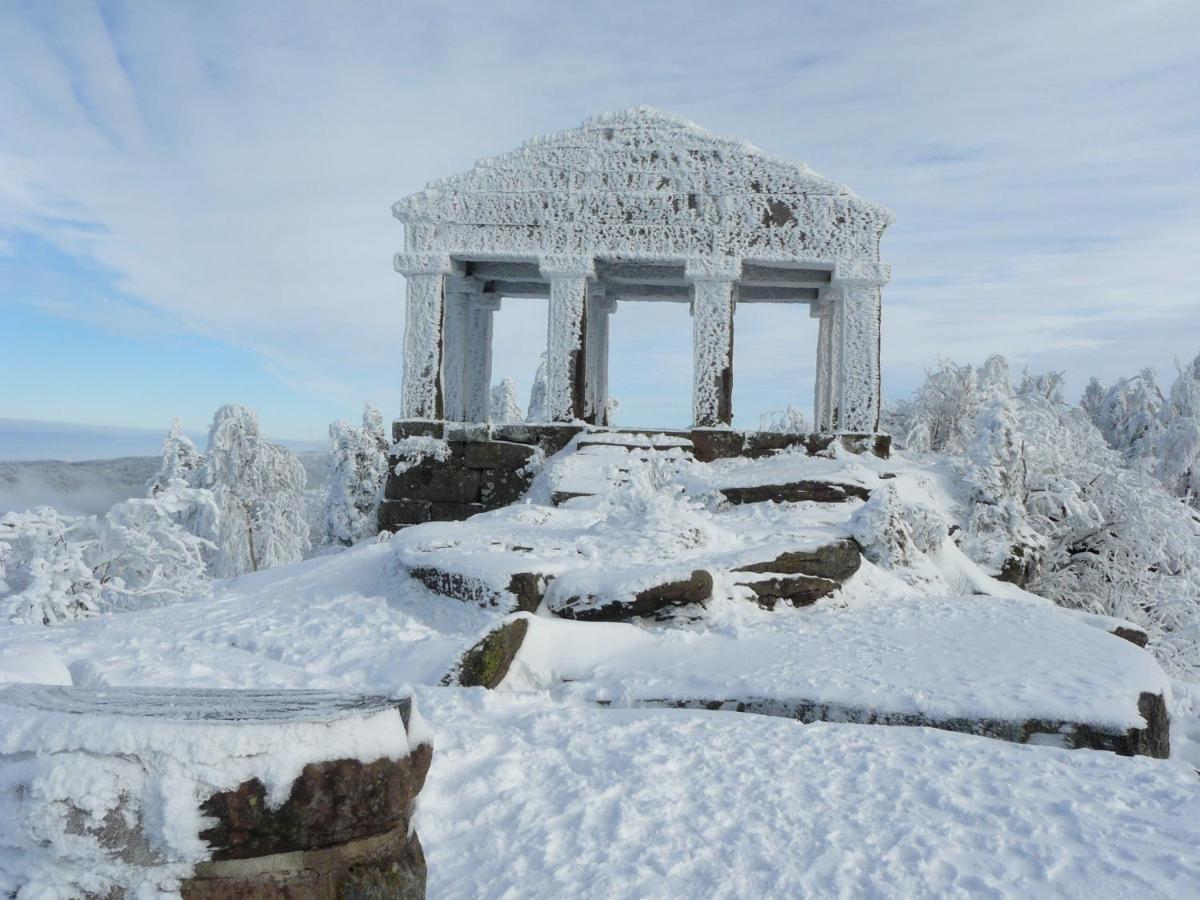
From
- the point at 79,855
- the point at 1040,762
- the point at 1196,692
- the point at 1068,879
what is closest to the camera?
the point at 79,855

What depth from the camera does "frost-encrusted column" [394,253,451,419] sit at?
1441 centimetres

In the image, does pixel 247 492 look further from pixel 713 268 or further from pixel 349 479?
pixel 713 268

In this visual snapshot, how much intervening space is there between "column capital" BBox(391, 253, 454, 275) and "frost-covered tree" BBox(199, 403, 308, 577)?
10679 millimetres

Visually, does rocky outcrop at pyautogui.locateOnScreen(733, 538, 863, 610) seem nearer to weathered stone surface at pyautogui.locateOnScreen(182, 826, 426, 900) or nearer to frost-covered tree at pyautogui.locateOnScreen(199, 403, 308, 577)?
weathered stone surface at pyautogui.locateOnScreen(182, 826, 426, 900)

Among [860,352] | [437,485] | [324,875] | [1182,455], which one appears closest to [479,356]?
[437,485]

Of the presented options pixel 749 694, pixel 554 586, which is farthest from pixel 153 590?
pixel 749 694

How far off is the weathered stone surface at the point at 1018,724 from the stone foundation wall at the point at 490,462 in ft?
26.5

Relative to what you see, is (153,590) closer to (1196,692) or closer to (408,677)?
(408,677)

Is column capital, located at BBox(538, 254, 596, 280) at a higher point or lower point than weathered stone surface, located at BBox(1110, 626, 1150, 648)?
higher

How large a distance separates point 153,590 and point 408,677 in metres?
5.03

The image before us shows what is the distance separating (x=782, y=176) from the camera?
1424 centimetres

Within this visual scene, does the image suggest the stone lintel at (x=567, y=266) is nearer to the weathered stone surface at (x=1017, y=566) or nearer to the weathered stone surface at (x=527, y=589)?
the weathered stone surface at (x=1017, y=566)

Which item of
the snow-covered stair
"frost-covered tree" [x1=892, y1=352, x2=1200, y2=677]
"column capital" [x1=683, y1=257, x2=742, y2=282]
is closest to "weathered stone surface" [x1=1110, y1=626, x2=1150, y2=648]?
"frost-covered tree" [x1=892, y1=352, x2=1200, y2=677]

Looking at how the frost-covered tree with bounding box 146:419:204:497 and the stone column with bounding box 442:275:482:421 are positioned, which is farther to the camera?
the frost-covered tree with bounding box 146:419:204:497
